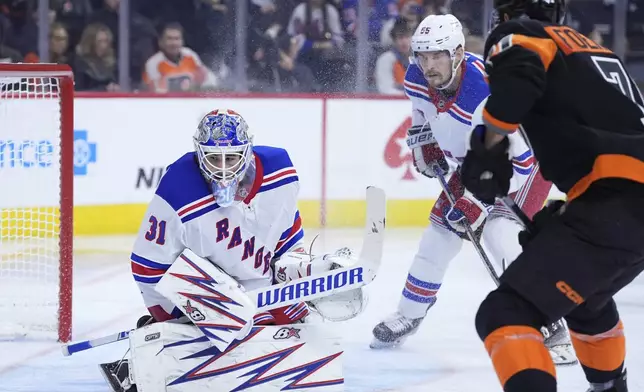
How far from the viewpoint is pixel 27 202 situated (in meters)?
4.82

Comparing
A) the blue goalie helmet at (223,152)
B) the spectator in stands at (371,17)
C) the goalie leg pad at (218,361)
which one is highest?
the spectator in stands at (371,17)

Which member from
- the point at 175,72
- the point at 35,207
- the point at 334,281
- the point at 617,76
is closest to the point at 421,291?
the point at 334,281

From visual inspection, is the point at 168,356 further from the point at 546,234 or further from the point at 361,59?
the point at 361,59

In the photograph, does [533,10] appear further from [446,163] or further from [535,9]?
[446,163]

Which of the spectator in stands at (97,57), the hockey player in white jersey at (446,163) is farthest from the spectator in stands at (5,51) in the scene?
the hockey player in white jersey at (446,163)

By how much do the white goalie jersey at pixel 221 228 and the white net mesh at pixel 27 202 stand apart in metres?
1.23

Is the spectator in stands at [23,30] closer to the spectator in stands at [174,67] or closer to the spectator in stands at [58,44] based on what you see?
the spectator in stands at [58,44]

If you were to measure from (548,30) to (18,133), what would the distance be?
302 cm

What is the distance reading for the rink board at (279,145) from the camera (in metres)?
5.99

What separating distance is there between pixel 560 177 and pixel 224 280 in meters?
0.97

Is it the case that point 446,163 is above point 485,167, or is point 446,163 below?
below

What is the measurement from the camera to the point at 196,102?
6.25m

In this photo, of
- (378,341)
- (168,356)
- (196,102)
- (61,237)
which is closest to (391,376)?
(378,341)

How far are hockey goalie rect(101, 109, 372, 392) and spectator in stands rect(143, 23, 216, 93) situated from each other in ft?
10.7
